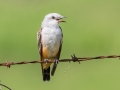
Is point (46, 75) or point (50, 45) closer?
point (50, 45)

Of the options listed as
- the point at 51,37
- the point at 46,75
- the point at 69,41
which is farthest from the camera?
the point at 69,41

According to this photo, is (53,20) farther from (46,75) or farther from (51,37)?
(46,75)

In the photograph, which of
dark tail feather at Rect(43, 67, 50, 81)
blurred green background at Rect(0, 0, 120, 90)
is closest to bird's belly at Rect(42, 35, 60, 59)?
dark tail feather at Rect(43, 67, 50, 81)

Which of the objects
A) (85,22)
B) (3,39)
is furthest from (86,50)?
(85,22)

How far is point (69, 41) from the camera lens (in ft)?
83.4

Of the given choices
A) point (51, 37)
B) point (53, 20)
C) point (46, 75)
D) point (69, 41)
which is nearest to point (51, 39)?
point (51, 37)

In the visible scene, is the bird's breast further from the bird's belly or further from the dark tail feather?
the dark tail feather

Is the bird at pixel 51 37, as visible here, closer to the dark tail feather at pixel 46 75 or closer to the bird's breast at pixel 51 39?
the bird's breast at pixel 51 39

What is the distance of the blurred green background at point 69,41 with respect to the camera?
68.1 ft

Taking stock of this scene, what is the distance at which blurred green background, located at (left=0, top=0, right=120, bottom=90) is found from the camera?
20759 millimetres

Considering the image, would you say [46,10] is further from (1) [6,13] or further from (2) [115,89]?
(2) [115,89]

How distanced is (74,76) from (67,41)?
406 centimetres

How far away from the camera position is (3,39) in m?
25.8

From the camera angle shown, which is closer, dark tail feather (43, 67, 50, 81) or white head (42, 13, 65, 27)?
white head (42, 13, 65, 27)
